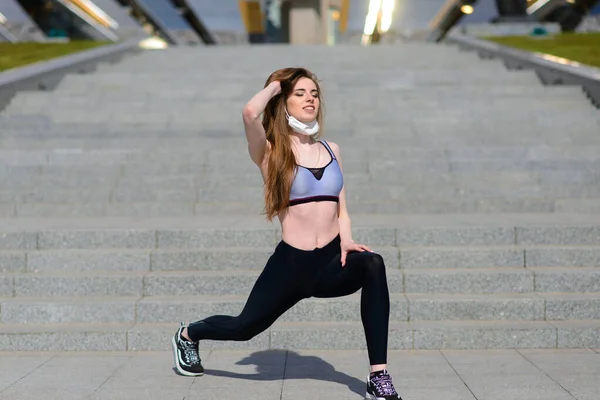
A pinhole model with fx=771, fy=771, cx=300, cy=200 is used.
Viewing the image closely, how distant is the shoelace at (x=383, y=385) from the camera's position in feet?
14.4

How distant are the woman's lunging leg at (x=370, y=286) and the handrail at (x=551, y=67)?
1056 cm

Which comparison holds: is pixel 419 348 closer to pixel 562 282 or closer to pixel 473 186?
pixel 562 282

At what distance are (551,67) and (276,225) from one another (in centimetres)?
981

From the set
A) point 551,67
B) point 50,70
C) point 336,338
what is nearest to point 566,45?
point 551,67

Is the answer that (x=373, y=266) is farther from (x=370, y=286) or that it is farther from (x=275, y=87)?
(x=275, y=87)

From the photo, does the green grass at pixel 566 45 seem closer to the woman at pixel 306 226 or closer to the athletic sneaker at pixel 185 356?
the woman at pixel 306 226

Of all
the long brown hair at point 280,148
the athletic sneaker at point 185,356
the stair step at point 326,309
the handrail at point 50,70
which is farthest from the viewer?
the handrail at point 50,70

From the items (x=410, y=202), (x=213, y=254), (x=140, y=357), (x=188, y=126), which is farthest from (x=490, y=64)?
(x=140, y=357)

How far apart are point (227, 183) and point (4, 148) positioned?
4.03m

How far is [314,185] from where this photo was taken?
179 inches

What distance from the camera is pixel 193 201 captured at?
9.77 metres

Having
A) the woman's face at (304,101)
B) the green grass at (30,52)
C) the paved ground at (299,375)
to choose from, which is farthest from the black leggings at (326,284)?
the green grass at (30,52)

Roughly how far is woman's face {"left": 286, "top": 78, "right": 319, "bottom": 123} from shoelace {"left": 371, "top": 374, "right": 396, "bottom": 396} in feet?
5.11

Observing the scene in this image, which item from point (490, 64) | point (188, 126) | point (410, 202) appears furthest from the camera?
point (490, 64)
